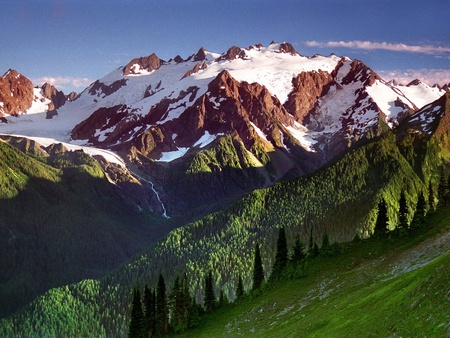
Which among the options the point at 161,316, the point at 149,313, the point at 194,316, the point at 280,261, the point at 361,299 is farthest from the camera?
the point at 280,261

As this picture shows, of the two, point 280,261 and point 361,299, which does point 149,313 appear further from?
point 361,299

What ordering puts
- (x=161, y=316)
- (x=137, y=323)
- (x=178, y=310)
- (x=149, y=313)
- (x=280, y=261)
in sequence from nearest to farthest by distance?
1. (x=178, y=310)
2. (x=161, y=316)
3. (x=137, y=323)
4. (x=149, y=313)
5. (x=280, y=261)

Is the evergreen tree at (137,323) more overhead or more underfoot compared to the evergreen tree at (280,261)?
more underfoot

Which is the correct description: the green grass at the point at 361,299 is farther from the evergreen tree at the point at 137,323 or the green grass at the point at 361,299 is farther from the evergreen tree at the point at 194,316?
the evergreen tree at the point at 137,323

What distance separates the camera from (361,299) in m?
81.9

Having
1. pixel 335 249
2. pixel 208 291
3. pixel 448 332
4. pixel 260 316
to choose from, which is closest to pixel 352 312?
pixel 448 332

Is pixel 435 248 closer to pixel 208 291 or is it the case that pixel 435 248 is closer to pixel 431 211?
pixel 431 211

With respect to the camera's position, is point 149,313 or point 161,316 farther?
point 149,313

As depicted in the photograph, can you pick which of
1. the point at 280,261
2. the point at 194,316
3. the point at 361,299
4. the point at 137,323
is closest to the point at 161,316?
the point at 137,323

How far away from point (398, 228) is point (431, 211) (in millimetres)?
8318

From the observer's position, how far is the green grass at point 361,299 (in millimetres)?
61688

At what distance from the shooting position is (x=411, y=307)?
2474 inches

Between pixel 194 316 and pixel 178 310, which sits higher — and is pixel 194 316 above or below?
below

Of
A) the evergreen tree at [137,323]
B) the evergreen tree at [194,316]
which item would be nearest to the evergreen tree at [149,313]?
the evergreen tree at [137,323]
